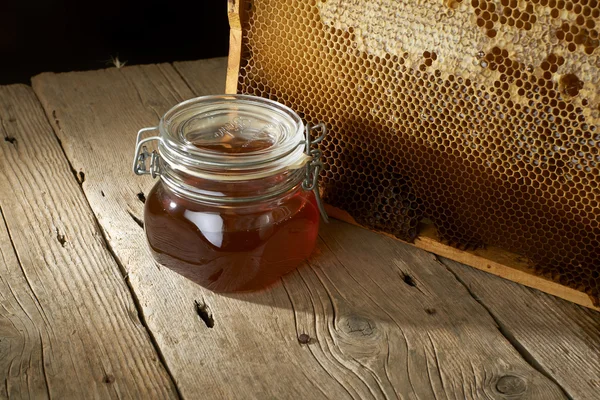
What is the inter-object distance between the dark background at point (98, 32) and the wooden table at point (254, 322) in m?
0.76

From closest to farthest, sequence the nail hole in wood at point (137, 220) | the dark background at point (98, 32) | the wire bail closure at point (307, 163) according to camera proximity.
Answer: the wire bail closure at point (307, 163) → the nail hole in wood at point (137, 220) → the dark background at point (98, 32)

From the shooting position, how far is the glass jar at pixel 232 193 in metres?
0.90

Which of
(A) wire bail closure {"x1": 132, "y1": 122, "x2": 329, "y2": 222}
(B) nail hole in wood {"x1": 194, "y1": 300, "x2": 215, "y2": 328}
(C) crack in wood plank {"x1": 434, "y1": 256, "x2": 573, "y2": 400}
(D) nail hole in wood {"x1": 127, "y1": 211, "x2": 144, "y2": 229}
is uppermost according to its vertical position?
(A) wire bail closure {"x1": 132, "y1": 122, "x2": 329, "y2": 222}

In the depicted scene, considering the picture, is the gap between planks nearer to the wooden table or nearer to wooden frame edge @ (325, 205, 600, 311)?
the wooden table

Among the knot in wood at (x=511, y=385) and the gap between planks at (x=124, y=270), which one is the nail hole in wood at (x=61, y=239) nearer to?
the gap between planks at (x=124, y=270)

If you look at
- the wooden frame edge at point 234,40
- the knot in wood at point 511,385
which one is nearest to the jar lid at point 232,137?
the wooden frame edge at point 234,40

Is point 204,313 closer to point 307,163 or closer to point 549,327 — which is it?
point 307,163

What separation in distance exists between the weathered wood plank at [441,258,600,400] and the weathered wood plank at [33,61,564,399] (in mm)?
20

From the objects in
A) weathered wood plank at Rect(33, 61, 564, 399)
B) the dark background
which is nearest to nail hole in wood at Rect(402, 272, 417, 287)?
weathered wood plank at Rect(33, 61, 564, 399)

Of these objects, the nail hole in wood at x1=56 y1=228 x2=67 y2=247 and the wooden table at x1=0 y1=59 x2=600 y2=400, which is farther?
the nail hole in wood at x1=56 y1=228 x2=67 y2=247

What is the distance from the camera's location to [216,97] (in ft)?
3.28

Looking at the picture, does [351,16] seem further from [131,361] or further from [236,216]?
[131,361]

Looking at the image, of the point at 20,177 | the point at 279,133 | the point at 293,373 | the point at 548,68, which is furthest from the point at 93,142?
the point at 548,68

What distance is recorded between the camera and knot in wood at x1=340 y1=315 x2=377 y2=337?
2.94ft
